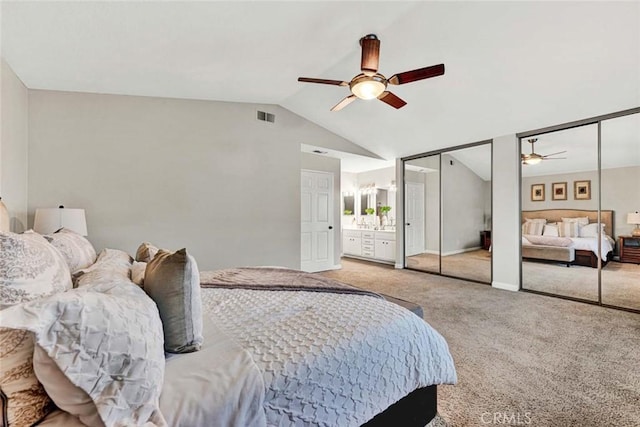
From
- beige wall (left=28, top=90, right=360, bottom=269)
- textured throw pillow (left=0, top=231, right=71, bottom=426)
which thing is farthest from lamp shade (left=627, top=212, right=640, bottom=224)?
textured throw pillow (left=0, top=231, right=71, bottom=426)

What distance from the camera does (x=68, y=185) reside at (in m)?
3.32

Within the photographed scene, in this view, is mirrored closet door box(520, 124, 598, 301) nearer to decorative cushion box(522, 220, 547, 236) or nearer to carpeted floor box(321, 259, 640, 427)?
decorative cushion box(522, 220, 547, 236)

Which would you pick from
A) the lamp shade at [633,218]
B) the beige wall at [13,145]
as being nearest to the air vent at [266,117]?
the beige wall at [13,145]

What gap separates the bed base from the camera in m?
1.37

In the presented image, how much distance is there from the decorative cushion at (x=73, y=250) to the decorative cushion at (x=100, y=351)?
1158mm

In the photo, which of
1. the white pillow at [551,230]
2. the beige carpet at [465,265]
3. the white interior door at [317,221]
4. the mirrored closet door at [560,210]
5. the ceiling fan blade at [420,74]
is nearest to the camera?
the ceiling fan blade at [420,74]

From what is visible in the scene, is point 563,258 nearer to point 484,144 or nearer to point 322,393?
point 484,144

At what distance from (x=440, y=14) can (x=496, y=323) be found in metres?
3.19

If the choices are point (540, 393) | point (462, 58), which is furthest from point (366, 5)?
point (540, 393)

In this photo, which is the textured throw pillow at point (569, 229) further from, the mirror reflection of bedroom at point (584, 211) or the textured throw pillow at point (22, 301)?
the textured throw pillow at point (22, 301)

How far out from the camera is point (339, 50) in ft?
10.3

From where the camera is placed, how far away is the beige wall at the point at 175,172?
330 centimetres

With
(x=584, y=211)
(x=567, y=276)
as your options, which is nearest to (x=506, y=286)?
(x=567, y=276)

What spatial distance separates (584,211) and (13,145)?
656 cm
